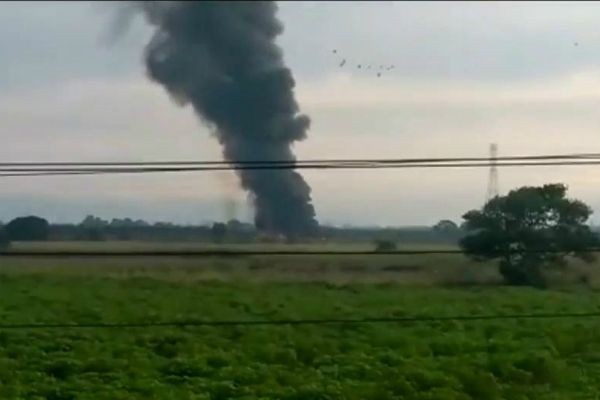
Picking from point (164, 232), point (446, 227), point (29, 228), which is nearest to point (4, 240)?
point (29, 228)

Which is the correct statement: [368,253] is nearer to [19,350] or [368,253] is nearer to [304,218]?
[304,218]

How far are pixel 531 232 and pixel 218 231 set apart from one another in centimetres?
422

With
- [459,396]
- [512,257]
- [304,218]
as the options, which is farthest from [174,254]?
[459,396]

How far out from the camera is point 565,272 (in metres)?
15.6

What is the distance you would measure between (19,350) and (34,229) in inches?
256

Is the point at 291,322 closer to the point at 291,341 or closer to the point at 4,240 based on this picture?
the point at 291,341

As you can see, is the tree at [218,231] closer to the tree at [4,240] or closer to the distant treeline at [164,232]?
the distant treeline at [164,232]

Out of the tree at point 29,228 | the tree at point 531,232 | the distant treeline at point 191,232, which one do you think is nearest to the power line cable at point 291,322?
the tree at point 531,232

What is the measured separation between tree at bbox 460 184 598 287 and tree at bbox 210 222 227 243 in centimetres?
302

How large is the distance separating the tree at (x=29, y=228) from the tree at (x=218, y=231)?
4.92 ft

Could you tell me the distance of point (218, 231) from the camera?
505 inches

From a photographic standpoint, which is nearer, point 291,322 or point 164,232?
point 164,232

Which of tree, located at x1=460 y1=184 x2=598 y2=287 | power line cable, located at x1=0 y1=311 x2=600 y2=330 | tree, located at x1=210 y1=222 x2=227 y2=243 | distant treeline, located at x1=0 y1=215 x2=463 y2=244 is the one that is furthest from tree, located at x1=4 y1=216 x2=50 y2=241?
power line cable, located at x1=0 y1=311 x2=600 y2=330

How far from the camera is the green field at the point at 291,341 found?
51.1ft
